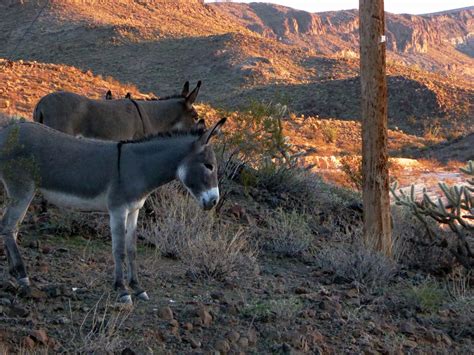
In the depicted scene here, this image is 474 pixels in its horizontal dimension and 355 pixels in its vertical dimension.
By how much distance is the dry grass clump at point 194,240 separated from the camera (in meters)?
8.36

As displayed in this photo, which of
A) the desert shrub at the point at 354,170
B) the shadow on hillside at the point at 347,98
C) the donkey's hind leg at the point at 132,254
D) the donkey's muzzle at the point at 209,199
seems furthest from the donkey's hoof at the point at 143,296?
the shadow on hillside at the point at 347,98

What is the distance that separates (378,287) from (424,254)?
8.29ft

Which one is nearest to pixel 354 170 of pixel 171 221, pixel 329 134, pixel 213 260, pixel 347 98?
pixel 171 221

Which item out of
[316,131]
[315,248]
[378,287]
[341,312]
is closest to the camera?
[341,312]

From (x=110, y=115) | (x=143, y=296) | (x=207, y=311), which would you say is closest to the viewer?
(x=207, y=311)

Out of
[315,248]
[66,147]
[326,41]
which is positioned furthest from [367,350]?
[326,41]

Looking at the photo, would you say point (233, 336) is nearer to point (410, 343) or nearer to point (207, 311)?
point (207, 311)

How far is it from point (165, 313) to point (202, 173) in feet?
4.03

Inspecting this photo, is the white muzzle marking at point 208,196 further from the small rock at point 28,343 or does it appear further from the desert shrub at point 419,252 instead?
the desert shrub at point 419,252

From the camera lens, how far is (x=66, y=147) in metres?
7.09

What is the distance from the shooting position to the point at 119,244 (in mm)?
6859

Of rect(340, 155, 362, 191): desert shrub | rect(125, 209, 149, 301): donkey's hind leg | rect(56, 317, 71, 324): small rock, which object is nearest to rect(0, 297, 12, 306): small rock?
rect(56, 317, 71, 324): small rock

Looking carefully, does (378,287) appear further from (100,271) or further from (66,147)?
(66,147)

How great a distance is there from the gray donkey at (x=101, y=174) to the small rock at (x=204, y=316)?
0.64 metres
